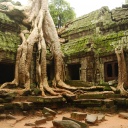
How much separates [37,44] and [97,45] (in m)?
3.23

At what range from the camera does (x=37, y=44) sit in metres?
9.24

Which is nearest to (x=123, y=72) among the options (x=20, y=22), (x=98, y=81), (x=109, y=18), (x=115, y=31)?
(x=98, y=81)

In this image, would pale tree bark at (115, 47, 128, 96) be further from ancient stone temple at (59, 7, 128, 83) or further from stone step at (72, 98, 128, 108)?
stone step at (72, 98, 128, 108)

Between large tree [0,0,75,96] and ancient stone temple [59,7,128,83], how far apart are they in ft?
4.73

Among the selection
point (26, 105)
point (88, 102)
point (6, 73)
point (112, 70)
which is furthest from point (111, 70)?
point (26, 105)

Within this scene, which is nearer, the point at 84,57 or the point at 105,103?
the point at 105,103

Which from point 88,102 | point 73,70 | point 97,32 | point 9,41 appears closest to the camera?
point 88,102

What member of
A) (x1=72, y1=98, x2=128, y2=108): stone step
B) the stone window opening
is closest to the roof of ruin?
the stone window opening

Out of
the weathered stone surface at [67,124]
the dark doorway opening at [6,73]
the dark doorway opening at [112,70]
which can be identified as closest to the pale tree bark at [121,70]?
the dark doorway opening at [112,70]

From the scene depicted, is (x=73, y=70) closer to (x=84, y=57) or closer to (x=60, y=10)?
(x=84, y=57)

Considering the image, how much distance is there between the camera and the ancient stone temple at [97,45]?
10.1 meters

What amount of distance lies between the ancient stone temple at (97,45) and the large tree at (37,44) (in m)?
1.44

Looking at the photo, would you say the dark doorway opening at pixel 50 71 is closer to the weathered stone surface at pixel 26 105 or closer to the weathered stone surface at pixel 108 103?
the weathered stone surface at pixel 26 105

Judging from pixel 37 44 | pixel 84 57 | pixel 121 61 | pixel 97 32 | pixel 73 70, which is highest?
pixel 97 32
